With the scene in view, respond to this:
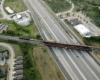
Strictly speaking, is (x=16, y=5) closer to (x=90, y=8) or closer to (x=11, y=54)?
(x=11, y=54)

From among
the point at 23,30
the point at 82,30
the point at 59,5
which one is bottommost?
the point at 82,30

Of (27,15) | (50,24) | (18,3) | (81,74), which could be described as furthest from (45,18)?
(81,74)

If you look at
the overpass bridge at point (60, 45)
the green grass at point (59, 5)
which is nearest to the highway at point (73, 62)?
the overpass bridge at point (60, 45)

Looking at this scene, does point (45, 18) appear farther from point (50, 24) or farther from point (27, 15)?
point (27, 15)

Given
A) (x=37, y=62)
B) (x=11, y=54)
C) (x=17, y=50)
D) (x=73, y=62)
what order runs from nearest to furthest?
(x=73, y=62) < (x=37, y=62) < (x=11, y=54) < (x=17, y=50)

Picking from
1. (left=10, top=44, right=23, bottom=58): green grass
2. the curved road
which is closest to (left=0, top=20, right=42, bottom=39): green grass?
(left=10, top=44, right=23, bottom=58): green grass

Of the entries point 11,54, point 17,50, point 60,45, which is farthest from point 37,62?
point 60,45
